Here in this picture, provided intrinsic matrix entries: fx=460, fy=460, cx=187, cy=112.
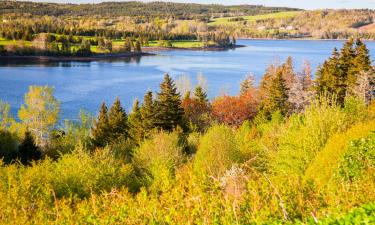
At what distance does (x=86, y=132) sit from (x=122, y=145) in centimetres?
1370

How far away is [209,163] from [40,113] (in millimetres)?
34599

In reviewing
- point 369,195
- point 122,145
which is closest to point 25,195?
point 369,195

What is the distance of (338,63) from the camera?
1635 inches

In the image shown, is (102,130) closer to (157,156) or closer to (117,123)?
(117,123)

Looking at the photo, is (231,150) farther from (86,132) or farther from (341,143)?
(86,132)

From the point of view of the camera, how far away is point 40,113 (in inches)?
1973

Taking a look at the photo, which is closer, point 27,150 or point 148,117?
point 27,150

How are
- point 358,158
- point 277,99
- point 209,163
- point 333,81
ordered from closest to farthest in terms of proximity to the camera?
point 358,158
point 209,163
point 333,81
point 277,99

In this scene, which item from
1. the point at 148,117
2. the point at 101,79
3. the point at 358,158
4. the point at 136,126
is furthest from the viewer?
the point at 101,79

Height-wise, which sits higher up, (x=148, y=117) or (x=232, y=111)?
(x=148, y=117)

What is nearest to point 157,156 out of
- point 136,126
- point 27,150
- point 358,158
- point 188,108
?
point 136,126

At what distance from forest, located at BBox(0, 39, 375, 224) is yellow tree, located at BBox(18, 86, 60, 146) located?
0.12 meters

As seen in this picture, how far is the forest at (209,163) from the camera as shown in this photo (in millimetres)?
7199

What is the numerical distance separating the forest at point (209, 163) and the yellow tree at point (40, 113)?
0.12m
